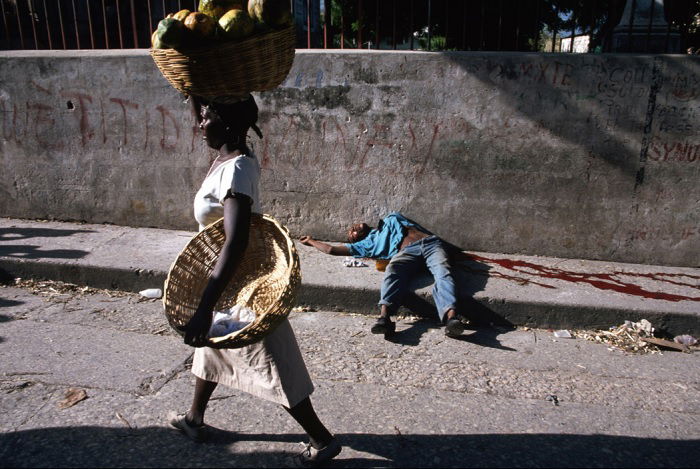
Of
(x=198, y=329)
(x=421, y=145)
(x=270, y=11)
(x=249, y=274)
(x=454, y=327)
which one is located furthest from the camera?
(x=421, y=145)

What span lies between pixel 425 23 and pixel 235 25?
543cm

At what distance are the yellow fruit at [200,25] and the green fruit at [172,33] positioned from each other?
31mm

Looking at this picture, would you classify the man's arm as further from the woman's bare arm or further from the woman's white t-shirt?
the woman's bare arm

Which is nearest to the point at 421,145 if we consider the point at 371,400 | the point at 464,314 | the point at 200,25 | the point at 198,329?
the point at 464,314

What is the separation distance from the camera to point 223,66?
206 cm

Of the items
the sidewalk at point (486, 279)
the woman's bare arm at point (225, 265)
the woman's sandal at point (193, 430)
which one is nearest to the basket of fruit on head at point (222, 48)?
the woman's bare arm at point (225, 265)

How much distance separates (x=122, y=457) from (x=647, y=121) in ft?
15.2

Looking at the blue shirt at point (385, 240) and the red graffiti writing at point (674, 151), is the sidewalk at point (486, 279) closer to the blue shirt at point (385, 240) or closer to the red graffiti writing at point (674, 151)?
the blue shirt at point (385, 240)

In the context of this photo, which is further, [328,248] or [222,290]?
[328,248]

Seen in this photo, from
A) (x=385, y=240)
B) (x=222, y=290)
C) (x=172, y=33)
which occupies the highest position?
(x=172, y=33)

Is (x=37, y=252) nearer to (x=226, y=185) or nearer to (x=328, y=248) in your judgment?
(x=328, y=248)

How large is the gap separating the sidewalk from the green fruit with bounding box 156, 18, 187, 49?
251cm

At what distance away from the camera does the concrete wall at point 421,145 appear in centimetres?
456

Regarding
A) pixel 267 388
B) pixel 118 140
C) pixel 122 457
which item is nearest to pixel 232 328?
pixel 267 388
